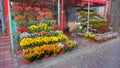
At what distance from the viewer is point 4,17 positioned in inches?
288

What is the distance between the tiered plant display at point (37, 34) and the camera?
5.26 meters

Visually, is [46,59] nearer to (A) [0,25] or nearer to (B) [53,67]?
(B) [53,67]

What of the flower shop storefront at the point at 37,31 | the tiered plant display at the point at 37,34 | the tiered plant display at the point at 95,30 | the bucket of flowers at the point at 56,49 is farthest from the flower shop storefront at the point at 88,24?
the bucket of flowers at the point at 56,49

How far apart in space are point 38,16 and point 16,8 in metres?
1.05

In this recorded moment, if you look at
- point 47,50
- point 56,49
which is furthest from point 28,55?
point 56,49

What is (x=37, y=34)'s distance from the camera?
600cm

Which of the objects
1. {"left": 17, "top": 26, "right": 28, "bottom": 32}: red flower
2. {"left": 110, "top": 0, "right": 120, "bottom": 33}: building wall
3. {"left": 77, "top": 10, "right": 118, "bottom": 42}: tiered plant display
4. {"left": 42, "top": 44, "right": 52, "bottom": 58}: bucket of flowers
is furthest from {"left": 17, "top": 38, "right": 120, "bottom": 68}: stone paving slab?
{"left": 110, "top": 0, "right": 120, "bottom": 33}: building wall

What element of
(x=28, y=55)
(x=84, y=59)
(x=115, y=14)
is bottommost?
(x=84, y=59)

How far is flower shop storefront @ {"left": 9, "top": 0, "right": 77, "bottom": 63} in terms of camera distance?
5.29 metres

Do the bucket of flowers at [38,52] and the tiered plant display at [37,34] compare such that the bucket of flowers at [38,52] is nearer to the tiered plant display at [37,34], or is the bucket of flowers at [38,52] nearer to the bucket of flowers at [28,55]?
the tiered plant display at [37,34]

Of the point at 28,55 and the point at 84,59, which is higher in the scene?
the point at 28,55

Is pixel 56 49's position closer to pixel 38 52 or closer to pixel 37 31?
pixel 38 52

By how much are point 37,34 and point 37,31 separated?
0.37 meters

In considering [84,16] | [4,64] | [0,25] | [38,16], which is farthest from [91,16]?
[4,64]
